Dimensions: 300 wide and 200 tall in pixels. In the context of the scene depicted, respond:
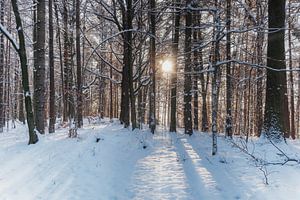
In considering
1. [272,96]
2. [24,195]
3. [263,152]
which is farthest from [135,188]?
[272,96]

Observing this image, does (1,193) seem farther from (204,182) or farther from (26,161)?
(204,182)

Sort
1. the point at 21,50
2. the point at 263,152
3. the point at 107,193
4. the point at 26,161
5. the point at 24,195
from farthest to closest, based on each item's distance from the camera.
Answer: the point at 21,50 → the point at 263,152 → the point at 26,161 → the point at 107,193 → the point at 24,195

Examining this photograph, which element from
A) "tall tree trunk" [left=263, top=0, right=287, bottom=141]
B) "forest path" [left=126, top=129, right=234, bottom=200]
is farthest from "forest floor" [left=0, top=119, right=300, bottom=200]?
"tall tree trunk" [left=263, top=0, right=287, bottom=141]

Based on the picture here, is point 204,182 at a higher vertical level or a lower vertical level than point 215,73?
lower

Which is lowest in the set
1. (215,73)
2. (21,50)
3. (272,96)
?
(272,96)

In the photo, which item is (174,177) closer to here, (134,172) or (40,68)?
(134,172)

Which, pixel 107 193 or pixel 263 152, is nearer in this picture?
pixel 107 193

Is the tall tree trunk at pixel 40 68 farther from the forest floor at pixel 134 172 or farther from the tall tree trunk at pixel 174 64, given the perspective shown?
the tall tree trunk at pixel 174 64

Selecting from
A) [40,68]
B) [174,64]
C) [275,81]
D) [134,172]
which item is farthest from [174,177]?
[174,64]

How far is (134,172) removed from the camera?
9.96 m

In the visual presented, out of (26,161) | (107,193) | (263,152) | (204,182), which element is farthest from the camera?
(263,152)

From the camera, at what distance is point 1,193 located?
745cm

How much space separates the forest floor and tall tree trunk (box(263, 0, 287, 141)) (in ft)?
2.00

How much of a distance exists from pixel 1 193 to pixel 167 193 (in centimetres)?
365
